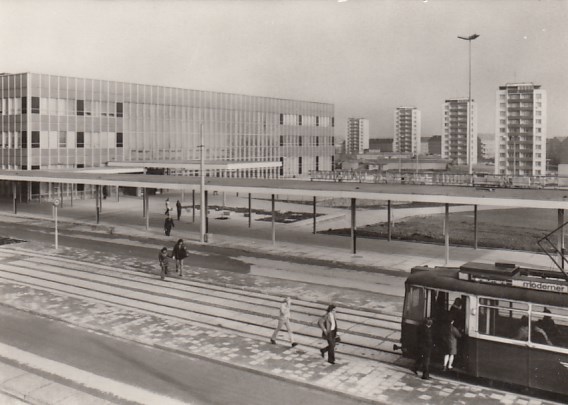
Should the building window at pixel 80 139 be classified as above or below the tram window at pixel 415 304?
above

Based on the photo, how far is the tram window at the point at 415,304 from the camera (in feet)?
42.9

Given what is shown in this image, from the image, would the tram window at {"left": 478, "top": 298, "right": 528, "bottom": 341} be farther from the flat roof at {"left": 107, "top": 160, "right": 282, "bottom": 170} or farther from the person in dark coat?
the flat roof at {"left": 107, "top": 160, "right": 282, "bottom": 170}

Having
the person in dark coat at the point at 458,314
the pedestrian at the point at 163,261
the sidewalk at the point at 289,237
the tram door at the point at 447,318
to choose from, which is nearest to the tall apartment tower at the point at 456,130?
the sidewalk at the point at 289,237

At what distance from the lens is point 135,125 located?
66.6 metres

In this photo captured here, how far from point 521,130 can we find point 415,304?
438ft

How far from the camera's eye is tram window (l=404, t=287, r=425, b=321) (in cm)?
1309

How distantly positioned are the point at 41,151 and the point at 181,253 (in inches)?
1623

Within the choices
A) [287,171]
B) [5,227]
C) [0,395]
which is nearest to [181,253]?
[0,395]

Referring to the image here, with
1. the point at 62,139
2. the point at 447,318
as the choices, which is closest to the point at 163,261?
the point at 447,318

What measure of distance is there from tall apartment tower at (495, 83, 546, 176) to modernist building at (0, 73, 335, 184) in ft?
212

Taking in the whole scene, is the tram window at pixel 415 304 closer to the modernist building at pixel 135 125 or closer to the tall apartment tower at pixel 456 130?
the modernist building at pixel 135 125

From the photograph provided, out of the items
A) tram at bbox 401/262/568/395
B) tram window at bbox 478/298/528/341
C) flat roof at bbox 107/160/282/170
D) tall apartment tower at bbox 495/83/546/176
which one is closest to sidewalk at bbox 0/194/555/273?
flat roof at bbox 107/160/282/170

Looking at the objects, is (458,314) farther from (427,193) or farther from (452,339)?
(427,193)

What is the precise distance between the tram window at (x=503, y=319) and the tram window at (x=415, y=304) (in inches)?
52.4
